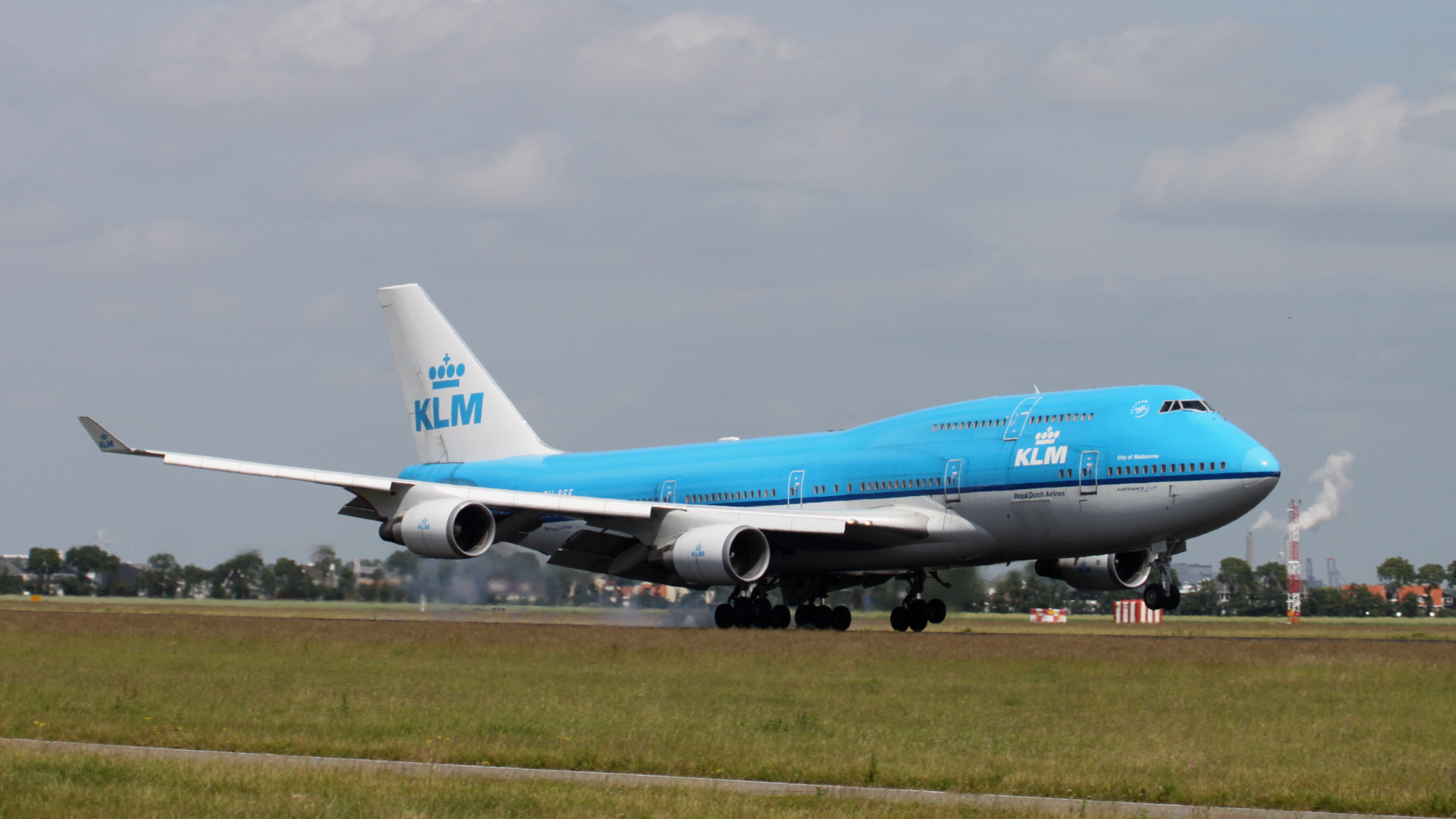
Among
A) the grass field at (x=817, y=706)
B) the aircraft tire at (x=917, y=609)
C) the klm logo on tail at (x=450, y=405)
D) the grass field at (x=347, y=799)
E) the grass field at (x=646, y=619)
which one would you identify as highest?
the klm logo on tail at (x=450, y=405)

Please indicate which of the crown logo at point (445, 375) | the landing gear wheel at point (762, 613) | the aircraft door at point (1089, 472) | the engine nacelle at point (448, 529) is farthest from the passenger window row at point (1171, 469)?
the crown logo at point (445, 375)

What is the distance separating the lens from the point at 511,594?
49.4 m

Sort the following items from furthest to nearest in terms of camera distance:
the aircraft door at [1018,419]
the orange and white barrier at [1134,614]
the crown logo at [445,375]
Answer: the orange and white barrier at [1134,614]
the crown logo at [445,375]
the aircraft door at [1018,419]

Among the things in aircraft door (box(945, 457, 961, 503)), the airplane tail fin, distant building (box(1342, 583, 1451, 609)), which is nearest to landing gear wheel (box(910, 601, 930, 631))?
aircraft door (box(945, 457, 961, 503))

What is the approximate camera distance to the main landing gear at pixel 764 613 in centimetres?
4016

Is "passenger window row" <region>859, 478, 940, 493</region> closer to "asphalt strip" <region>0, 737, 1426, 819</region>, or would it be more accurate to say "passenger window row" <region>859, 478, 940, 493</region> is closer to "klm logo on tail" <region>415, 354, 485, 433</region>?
"klm logo on tail" <region>415, 354, 485, 433</region>

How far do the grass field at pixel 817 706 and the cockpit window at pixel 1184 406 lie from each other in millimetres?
4957

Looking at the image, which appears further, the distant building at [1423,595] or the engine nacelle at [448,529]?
the distant building at [1423,595]

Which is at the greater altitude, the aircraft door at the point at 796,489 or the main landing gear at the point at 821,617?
the aircraft door at the point at 796,489

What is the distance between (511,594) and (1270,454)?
939 inches

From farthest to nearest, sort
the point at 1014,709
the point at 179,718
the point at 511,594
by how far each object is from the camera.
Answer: the point at 511,594 < the point at 1014,709 < the point at 179,718

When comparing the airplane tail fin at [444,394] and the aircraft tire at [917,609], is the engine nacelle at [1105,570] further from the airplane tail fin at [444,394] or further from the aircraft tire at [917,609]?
the airplane tail fin at [444,394]

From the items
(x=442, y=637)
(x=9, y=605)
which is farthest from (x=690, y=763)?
(x=9, y=605)

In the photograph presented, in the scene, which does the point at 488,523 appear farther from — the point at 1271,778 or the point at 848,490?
the point at 1271,778
